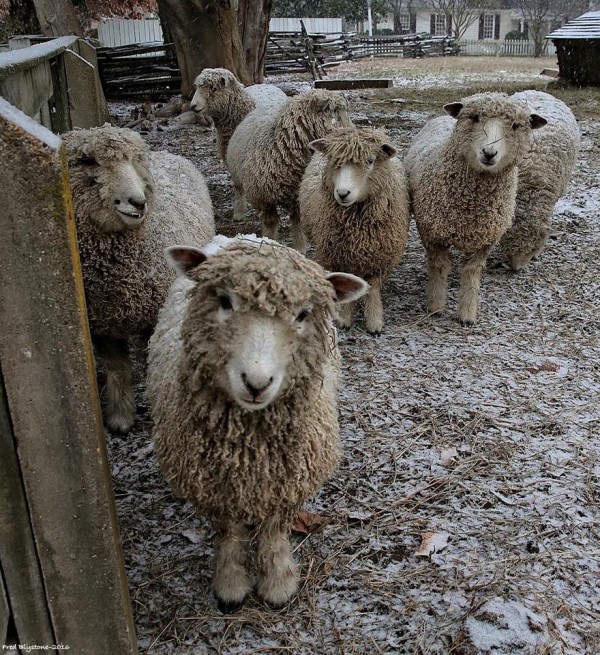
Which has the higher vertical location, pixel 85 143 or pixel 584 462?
pixel 85 143

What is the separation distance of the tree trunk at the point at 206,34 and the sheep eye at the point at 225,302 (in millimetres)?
10420

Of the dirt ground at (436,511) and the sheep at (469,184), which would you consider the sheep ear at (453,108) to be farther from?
the dirt ground at (436,511)

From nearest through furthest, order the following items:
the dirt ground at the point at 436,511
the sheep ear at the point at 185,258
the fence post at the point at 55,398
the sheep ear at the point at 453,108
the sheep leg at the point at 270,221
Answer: the fence post at the point at 55,398
the sheep ear at the point at 185,258
the dirt ground at the point at 436,511
the sheep ear at the point at 453,108
the sheep leg at the point at 270,221

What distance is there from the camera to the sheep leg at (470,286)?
507 centimetres

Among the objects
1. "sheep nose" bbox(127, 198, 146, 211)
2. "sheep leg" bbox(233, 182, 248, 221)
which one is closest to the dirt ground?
"sheep nose" bbox(127, 198, 146, 211)

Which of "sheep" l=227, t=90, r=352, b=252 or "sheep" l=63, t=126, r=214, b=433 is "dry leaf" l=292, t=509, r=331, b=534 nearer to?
"sheep" l=63, t=126, r=214, b=433

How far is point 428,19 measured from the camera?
5703 centimetres

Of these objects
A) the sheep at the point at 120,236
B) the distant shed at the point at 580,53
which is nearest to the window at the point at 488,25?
the distant shed at the point at 580,53

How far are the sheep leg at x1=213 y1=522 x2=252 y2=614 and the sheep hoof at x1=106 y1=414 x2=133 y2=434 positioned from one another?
1.37 m

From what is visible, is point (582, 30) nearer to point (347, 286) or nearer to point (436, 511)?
point (436, 511)

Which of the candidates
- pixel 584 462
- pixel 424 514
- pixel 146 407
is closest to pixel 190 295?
pixel 424 514

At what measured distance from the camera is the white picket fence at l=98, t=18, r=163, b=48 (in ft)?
96.2

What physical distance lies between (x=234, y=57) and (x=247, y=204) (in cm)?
563

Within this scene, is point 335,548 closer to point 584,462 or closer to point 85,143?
point 584,462
